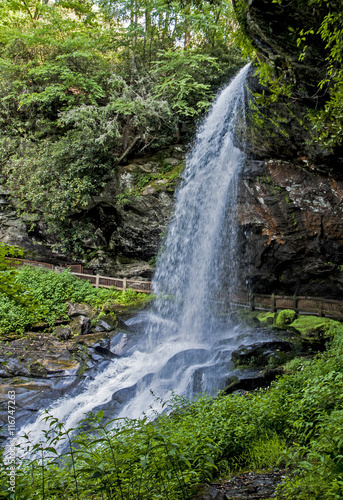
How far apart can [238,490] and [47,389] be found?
6362 millimetres

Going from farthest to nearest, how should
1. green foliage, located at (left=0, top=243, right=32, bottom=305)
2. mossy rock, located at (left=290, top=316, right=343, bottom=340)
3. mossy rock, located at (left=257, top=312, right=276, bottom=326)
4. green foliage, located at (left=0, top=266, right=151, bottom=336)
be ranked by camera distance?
green foliage, located at (left=0, top=266, right=151, bottom=336) < mossy rock, located at (left=257, top=312, right=276, bottom=326) < mossy rock, located at (left=290, top=316, right=343, bottom=340) < green foliage, located at (left=0, top=243, right=32, bottom=305)

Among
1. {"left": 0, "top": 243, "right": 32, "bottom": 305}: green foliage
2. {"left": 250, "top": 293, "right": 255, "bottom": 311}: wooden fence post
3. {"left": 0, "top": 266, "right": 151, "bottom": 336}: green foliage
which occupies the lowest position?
{"left": 0, "top": 266, "right": 151, "bottom": 336}: green foliage

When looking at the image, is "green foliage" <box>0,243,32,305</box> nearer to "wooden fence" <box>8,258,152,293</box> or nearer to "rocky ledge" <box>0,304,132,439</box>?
"rocky ledge" <box>0,304,132,439</box>

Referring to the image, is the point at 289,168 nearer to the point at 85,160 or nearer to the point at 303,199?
the point at 303,199

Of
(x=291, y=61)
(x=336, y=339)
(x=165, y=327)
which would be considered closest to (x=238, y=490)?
(x=336, y=339)

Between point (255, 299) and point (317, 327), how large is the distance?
3.63 meters

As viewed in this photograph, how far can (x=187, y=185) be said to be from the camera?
1409 cm

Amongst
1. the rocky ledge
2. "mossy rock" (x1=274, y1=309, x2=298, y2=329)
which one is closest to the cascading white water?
the rocky ledge

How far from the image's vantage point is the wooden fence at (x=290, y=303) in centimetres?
1072

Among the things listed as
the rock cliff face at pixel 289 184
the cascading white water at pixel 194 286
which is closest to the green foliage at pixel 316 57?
the rock cliff face at pixel 289 184

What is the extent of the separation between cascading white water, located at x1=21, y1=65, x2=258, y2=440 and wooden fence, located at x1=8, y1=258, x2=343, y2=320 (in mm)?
807

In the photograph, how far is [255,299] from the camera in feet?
42.1

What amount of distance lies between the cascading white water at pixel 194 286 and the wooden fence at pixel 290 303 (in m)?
0.90

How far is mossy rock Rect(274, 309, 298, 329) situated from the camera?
35.3 ft
